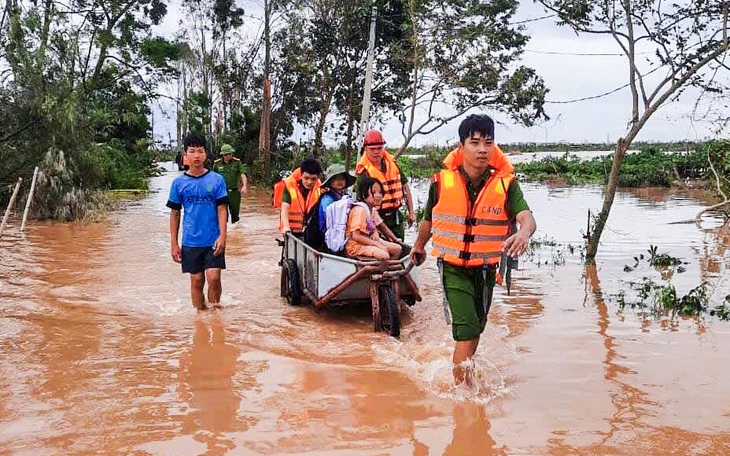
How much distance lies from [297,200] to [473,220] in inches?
153

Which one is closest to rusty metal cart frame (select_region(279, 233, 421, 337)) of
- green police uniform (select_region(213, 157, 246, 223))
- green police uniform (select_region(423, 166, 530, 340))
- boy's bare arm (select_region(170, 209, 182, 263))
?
boy's bare arm (select_region(170, 209, 182, 263))

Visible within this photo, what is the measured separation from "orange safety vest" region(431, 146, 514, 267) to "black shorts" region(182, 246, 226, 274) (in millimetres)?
2818

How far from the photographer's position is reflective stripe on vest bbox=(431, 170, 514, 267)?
459 cm

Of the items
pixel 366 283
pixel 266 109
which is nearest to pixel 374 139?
pixel 366 283

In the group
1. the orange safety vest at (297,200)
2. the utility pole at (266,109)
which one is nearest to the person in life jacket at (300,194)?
the orange safety vest at (297,200)

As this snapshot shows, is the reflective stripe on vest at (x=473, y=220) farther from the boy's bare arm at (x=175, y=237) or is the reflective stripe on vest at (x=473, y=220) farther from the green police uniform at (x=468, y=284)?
the boy's bare arm at (x=175, y=237)

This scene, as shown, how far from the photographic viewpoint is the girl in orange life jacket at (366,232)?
23.0 feet

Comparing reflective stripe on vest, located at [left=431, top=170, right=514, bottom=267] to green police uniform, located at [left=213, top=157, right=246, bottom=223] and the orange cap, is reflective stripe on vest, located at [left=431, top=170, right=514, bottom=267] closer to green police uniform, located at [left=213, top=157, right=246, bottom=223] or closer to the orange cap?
the orange cap

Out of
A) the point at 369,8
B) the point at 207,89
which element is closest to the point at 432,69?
the point at 369,8

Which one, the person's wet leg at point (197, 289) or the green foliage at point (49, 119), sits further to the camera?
the green foliage at point (49, 119)

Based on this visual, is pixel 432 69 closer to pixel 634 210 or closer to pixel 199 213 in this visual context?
pixel 634 210

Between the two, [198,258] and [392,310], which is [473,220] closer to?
[392,310]

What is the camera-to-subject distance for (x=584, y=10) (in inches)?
405

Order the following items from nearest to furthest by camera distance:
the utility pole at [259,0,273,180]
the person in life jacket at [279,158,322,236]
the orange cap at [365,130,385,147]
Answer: the orange cap at [365,130,385,147] → the person in life jacket at [279,158,322,236] → the utility pole at [259,0,273,180]
